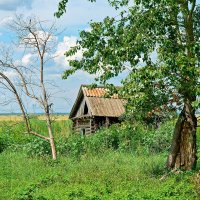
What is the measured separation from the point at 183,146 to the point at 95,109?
1558cm

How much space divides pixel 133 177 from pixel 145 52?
3948 millimetres

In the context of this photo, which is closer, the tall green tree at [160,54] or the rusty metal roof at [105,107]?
the tall green tree at [160,54]

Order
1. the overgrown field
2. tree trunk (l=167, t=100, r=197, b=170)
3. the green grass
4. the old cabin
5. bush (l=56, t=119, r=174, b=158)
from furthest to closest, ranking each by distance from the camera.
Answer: the old cabin
bush (l=56, t=119, r=174, b=158)
tree trunk (l=167, t=100, r=197, b=170)
the overgrown field
the green grass

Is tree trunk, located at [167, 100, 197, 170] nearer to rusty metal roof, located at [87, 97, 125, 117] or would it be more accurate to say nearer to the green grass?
the green grass

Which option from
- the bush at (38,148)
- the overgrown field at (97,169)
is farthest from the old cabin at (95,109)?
the bush at (38,148)

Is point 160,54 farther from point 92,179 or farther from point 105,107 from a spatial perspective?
point 105,107

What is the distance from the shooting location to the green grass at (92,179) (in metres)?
13.2

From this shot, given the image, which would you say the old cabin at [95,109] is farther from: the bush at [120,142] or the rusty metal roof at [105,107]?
the bush at [120,142]

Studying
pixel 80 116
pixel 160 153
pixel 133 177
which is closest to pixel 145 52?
pixel 133 177

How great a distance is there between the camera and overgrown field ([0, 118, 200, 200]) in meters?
13.4

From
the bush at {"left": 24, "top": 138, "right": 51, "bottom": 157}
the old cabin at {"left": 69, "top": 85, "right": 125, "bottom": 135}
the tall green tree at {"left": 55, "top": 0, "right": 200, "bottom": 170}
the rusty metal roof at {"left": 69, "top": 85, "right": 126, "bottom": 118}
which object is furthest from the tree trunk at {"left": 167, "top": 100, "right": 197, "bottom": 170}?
the rusty metal roof at {"left": 69, "top": 85, "right": 126, "bottom": 118}

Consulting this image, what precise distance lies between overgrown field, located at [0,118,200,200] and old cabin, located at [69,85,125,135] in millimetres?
5519

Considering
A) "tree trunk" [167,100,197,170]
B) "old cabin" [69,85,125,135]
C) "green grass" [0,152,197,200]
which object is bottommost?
"green grass" [0,152,197,200]

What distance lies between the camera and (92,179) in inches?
663
